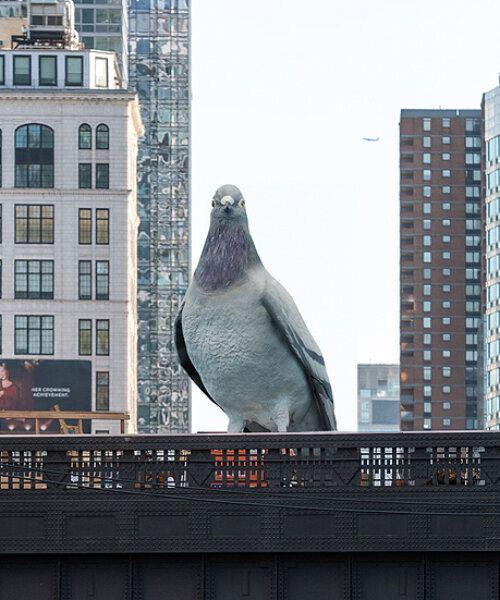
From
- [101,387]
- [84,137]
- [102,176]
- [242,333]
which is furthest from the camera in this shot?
[102,176]

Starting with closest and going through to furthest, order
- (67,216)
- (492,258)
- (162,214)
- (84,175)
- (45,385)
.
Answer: (45,385) → (67,216) → (84,175) → (162,214) → (492,258)

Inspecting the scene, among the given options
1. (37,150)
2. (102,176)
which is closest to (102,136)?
(102,176)

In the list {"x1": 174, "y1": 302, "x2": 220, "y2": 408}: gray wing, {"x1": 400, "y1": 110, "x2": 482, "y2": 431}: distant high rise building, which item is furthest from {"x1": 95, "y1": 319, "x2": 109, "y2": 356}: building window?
{"x1": 400, "y1": 110, "x2": 482, "y2": 431}: distant high rise building

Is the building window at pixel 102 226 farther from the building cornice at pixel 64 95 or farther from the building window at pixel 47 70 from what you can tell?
the building window at pixel 47 70

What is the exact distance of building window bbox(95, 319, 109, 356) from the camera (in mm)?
96812

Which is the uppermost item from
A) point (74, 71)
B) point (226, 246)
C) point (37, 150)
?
point (74, 71)

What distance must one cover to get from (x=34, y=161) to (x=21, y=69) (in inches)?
275

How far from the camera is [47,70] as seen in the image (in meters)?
99.8

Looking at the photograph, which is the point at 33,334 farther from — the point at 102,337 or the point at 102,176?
Answer: the point at 102,176

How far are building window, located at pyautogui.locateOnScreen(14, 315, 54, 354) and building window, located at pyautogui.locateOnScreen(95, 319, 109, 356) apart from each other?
3.26 meters

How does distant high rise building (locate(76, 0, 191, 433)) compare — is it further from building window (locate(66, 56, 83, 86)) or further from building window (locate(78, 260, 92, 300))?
building window (locate(66, 56, 83, 86))

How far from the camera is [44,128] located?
3866 inches

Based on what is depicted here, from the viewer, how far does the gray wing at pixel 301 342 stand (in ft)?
71.1

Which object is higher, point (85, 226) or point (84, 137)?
point (84, 137)
